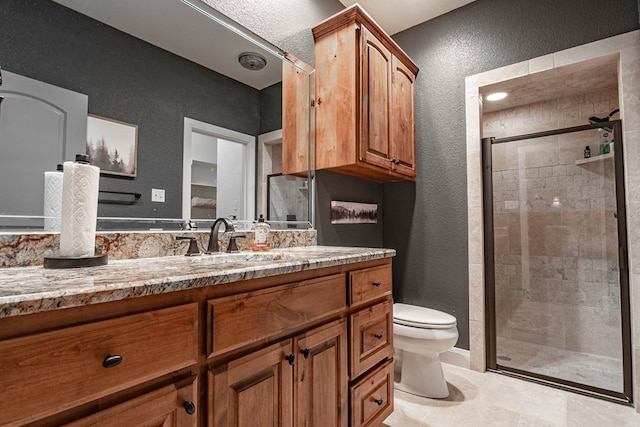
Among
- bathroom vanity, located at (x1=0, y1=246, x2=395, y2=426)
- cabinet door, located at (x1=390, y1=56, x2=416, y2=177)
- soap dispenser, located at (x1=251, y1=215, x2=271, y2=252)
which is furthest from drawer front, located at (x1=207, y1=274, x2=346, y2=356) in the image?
cabinet door, located at (x1=390, y1=56, x2=416, y2=177)

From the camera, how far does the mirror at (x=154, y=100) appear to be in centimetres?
99

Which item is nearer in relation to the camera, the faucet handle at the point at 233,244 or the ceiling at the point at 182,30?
the ceiling at the point at 182,30

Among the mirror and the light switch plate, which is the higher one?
the mirror

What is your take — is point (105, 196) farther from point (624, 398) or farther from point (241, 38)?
point (624, 398)

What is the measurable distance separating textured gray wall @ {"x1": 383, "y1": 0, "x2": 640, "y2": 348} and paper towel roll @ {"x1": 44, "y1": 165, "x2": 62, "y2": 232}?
234 cm

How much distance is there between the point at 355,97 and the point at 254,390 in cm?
165

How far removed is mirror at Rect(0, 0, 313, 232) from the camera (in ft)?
3.25

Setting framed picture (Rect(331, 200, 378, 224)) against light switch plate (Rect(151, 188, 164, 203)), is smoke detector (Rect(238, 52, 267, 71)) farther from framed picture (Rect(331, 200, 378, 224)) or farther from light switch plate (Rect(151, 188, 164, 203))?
framed picture (Rect(331, 200, 378, 224))

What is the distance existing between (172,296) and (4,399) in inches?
11.7

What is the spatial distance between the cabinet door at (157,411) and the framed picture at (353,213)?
1621mm

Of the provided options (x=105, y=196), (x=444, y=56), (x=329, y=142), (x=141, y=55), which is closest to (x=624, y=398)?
(x=329, y=142)

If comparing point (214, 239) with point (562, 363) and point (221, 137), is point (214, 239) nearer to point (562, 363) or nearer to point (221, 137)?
point (221, 137)

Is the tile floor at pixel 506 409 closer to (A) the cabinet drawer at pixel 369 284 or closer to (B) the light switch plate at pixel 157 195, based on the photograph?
(A) the cabinet drawer at pixel 369 284

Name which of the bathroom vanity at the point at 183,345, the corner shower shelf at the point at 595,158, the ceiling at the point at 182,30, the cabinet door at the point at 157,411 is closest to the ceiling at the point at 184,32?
the ceiling at the point at 182,30
